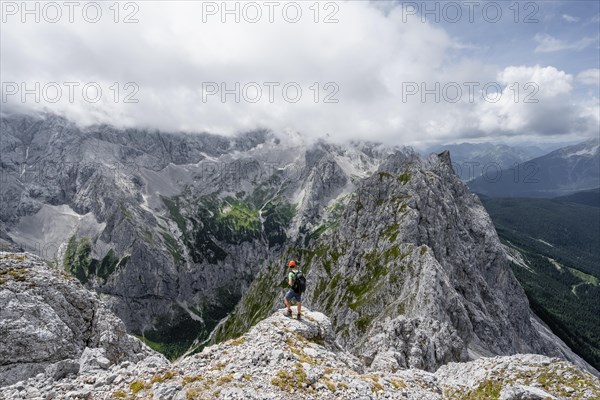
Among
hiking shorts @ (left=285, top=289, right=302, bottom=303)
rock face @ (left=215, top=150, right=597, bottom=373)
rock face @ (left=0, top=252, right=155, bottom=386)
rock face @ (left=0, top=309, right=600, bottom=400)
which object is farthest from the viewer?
rock face @ (left=215, top=150, right=597, bottom=373)

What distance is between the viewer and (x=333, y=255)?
17362 centimetres

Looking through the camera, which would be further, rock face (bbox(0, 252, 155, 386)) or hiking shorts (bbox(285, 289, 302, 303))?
hiking shorts (bbox(285, 289, 302, 303))

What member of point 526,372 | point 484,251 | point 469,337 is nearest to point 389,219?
point 484,251

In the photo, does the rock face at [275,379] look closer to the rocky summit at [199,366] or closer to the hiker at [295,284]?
the rocky summit at [199,366]

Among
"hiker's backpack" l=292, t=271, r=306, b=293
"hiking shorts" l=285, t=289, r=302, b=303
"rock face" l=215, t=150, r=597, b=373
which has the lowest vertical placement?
"rock face" l=215, t=150, r=597, b=373

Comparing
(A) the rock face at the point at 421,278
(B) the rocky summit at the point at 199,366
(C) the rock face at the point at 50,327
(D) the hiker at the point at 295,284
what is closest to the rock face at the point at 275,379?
(B) the rocky summit at the point at 199,366

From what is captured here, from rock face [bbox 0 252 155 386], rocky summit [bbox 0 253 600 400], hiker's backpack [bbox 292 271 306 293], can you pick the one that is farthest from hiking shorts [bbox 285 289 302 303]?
rock face [bbox 0 252 155 386]

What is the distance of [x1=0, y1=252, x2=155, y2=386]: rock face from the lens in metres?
25.2

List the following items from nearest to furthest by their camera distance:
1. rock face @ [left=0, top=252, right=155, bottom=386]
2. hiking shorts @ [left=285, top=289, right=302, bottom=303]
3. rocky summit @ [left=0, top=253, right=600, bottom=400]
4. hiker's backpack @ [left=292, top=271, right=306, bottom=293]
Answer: rocky summit @ [left=0, top=253, right=600, bottom=400]
rock face @ [left=0, top=252, right=155, bottom=386]
hiker's backpack @ [left=292, top=271, right=306, bottom=293]
hiking shorts @ [left=285, top=289, right=302, bottom=303]

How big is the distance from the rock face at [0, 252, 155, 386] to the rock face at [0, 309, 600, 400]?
12.5ft

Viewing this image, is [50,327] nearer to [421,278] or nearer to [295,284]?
[295,284]

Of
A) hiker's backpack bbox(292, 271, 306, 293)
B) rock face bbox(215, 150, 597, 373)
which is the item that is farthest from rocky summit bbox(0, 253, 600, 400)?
Answer: rock face bbox(215, 150, 597, 373)

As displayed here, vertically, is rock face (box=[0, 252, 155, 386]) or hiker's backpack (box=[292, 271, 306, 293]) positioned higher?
hiker's backpack (box=[292, 271, 306, 293])

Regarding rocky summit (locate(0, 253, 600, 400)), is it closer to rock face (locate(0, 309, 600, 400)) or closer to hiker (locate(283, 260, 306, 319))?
rock face (locate(0, 309, 600, 400))
